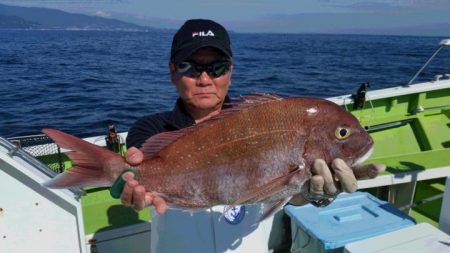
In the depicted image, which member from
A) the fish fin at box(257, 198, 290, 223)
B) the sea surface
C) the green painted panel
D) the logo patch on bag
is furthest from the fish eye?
the sea surface

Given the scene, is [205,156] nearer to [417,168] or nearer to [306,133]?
[306,133]

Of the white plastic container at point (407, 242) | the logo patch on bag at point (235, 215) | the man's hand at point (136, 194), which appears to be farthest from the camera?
the white plastic container at point (407, 242)

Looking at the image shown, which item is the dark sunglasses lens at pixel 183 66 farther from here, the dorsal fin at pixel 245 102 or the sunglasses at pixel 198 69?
the dorsal fin at pixel 245 102

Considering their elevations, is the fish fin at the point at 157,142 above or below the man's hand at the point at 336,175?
above

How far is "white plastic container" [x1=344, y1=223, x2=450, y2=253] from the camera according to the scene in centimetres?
344

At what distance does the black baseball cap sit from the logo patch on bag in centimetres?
102

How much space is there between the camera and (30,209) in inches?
116

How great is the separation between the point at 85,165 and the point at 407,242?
284 centimetres

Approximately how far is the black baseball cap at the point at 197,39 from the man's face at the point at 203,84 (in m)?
0.04

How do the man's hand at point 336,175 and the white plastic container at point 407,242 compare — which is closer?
the man's hand at point 336,175

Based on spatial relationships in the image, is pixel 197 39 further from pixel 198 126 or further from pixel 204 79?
pixel 198 126

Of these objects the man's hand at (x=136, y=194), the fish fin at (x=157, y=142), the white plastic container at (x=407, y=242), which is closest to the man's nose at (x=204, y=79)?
the fish fin at (x=157, y=142)

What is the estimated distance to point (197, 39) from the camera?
2.48m

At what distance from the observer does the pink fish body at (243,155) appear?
221 centimetres
